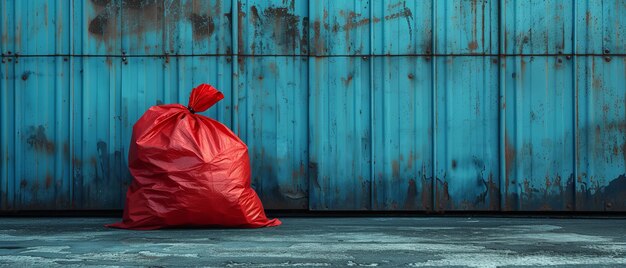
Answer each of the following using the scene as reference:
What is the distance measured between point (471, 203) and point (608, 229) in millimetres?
1034

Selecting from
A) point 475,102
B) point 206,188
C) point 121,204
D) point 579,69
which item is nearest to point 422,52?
point 475,102

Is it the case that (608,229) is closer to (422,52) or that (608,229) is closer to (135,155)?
(422,52)

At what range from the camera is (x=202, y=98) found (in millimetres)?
5531

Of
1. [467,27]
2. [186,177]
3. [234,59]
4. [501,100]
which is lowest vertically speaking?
[186,177]

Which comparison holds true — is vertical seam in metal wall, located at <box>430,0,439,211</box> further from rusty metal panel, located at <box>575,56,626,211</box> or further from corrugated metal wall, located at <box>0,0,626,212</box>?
rusty metal panel, located at <box>575,56,626,211</box>

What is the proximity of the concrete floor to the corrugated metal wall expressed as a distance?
0.33 metres

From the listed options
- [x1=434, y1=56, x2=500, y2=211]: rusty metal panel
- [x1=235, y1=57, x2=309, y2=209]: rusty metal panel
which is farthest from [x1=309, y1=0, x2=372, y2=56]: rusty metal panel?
[x1=434, y1=56, x2=500, y2=211]: rusty metal panel

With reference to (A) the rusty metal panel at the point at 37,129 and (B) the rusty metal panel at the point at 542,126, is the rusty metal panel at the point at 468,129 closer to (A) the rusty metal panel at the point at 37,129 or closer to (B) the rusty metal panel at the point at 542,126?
(B) the rusty metal panel at the point at 542,126

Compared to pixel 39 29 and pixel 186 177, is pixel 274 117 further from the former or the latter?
pixel 39 29

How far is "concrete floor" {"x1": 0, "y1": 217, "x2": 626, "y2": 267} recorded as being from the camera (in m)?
3.77

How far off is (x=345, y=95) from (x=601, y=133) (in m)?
1.71

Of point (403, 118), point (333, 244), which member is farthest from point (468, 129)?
point (333, 244)

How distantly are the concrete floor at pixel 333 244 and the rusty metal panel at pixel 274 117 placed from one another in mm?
461

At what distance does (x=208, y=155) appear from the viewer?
17.0 feet
